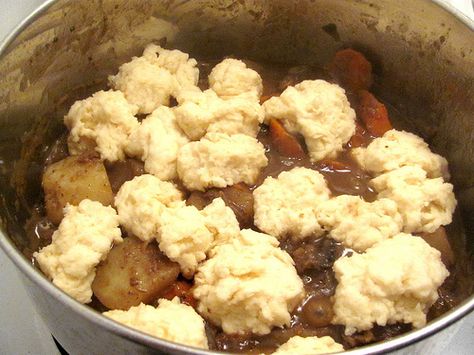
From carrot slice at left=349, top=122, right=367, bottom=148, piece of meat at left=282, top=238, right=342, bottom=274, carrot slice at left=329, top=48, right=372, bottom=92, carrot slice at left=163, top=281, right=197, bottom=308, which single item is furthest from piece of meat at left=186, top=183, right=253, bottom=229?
carrot slice at left=329, top=48, right=372, bottom=92

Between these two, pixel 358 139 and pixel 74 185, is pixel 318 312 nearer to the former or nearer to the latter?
pixel 358 139

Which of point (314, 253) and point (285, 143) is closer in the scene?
point (314, 253)

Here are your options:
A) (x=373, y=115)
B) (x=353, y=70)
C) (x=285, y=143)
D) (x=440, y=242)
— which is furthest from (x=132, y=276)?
(x=353, y=70)

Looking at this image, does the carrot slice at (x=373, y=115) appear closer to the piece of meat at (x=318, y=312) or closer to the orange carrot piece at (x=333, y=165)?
the orange carrot piece at (x=333, y=165)

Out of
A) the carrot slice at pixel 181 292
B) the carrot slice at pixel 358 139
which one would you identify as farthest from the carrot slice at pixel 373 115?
the carrot slice at pixel 181 292

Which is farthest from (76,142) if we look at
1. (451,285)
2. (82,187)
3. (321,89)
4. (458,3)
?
(458,3)

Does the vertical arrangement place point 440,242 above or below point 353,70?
below

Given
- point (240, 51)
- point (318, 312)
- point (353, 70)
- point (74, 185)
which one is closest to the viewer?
point (318, 312)

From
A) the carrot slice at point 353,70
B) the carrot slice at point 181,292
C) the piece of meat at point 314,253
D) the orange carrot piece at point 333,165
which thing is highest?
the carrot slice at point 353,70
